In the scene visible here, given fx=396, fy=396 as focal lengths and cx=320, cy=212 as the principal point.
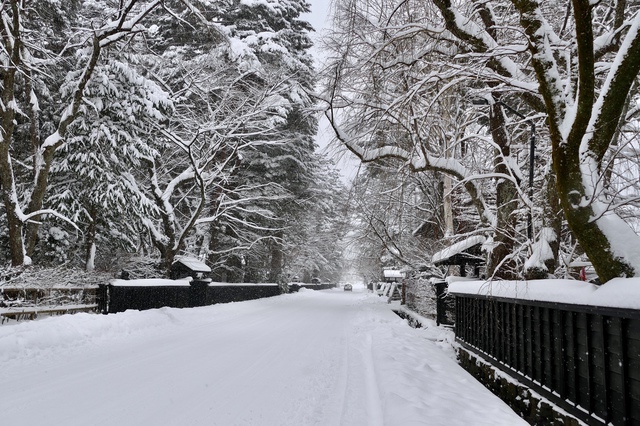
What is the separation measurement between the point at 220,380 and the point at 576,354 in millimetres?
4197

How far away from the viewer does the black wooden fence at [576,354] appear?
3090mm

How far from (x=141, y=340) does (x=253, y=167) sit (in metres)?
17.6

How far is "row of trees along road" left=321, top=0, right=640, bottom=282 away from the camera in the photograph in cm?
392

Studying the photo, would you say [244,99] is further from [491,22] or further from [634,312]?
[634,312]

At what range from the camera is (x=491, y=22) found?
775 cm

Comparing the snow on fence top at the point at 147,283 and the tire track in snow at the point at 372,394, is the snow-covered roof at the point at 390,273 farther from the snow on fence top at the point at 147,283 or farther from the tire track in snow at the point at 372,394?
the tire track in snow at the point at 372,394

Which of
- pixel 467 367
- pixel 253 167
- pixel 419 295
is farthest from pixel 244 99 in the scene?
pixel 467 367

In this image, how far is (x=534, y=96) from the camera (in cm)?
626

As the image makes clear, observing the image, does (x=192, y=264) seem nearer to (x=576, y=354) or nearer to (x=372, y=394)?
(x=372, y=394)

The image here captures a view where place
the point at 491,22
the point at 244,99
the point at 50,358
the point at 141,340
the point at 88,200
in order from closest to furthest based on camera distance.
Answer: the point at 50,358 → the point at 491,22 → the point at 141,340 → the point at 88,200 → the point at 244,99

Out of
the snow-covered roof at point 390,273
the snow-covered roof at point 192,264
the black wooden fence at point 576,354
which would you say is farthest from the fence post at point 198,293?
the snow-covered roof at point 390,273

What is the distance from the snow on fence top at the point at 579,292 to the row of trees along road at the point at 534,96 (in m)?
0.35

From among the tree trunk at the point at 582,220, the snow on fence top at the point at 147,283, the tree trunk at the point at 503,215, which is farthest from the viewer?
the snow on fence top at the point at 147,283

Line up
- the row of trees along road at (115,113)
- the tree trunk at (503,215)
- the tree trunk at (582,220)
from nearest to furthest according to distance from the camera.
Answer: the tree trunk at (582,220) < the tree trunk at (503,215) < the row of trees along road at (115,113)
